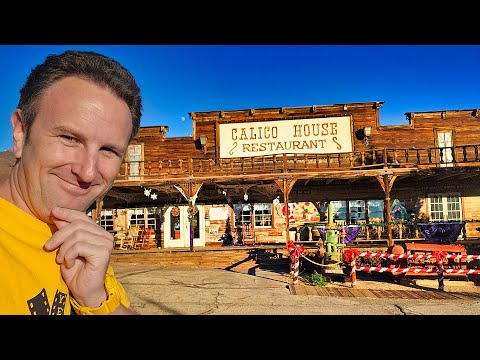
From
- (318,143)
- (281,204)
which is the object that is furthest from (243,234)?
(318,143)

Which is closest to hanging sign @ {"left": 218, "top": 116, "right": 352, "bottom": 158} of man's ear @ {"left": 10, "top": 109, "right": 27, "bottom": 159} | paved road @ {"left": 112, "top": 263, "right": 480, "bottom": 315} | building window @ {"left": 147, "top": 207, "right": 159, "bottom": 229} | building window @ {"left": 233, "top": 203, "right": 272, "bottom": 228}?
building window @ {"left": 233, "top": 203, "right": 272, "bottom": 228}

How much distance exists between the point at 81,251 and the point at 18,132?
0.47 m

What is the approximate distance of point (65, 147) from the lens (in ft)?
3.44

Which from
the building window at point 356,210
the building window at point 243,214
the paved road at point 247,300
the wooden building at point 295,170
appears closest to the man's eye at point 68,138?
the paved road at point 247,300

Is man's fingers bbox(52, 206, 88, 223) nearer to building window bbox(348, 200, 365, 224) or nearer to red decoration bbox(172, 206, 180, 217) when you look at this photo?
red decoration bbox(172, 206, 180, 217)

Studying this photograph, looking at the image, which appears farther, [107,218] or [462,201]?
[107,218]

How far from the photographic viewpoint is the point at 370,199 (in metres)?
19.2

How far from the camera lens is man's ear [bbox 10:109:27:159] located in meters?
1.08

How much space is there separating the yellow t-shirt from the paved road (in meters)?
5.99

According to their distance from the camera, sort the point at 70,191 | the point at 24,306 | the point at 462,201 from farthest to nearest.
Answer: the point at 462,201 < the point at 70,191 < the point at 24,306

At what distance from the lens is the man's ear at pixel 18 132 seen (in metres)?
1.08

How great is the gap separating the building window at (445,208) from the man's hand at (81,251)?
2078cm
